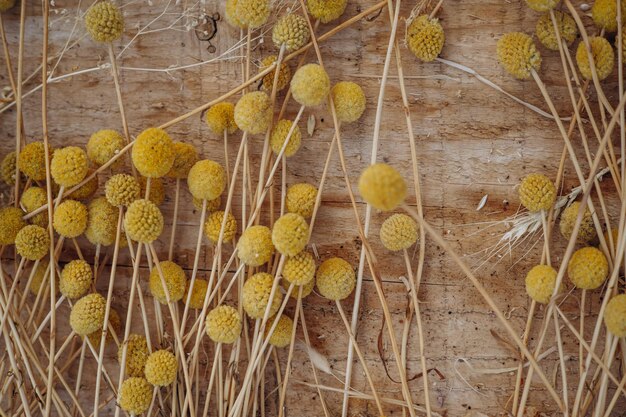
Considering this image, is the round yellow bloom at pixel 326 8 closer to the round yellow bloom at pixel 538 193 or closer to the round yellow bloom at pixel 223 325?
the round yellow bloom at pixel 538 193

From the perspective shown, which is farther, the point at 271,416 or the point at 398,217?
the point at 271,416

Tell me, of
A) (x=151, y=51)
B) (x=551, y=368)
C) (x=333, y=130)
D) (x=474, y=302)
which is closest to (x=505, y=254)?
(x=474, y=302)

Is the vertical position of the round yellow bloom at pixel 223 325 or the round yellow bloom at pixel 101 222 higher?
the round yellow bloom at pixel 101 222

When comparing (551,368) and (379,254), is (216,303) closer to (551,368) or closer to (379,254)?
(379,254)

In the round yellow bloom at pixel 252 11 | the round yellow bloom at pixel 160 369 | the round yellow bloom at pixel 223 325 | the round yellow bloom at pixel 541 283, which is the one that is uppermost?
the round yellow bloom at pixel 252 11

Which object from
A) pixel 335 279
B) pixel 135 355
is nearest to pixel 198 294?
pixel 135 355

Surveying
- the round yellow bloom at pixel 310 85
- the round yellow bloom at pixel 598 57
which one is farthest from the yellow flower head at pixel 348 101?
the round yellow bloom at pixel 598 57

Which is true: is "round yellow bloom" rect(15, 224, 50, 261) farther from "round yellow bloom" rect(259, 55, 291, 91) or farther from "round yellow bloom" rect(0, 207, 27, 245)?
"round yellow bloom" rect(259, 55, 291, 91)
